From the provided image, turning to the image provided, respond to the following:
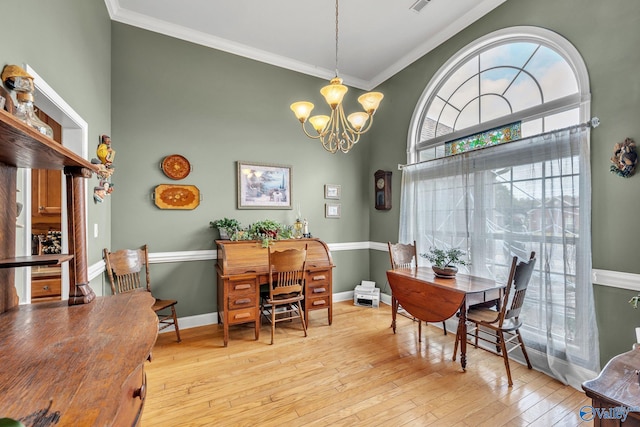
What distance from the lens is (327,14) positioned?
2.92 meters

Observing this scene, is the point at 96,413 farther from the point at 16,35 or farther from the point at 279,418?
the point at 16,35

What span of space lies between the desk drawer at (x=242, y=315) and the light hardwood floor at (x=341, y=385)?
224mm

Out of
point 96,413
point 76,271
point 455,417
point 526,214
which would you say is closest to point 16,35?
point 76,271

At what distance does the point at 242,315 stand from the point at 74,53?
255 cm

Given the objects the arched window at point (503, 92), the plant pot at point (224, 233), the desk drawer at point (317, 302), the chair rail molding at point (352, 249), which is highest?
the arched window at point (503, 92)

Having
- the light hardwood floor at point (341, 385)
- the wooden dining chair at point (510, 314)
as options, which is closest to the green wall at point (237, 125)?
the wooden dining chair at point (510, 314)

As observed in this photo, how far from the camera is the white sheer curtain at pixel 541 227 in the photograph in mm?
2111

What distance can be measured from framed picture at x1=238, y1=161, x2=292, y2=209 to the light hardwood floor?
158 centimetres

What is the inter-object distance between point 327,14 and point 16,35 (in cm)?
253

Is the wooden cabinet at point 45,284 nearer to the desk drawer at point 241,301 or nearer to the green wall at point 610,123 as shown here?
the desk drawer at point 241,301

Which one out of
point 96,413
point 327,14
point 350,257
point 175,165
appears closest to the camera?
point 96,413

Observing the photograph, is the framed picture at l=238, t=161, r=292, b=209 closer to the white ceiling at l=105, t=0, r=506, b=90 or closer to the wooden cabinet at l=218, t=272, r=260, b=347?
the wooden cabinet at l=218, t=272, r=260, b=347

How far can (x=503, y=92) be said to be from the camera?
9.14 ft

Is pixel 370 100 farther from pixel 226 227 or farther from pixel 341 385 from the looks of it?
pixel 341 385
